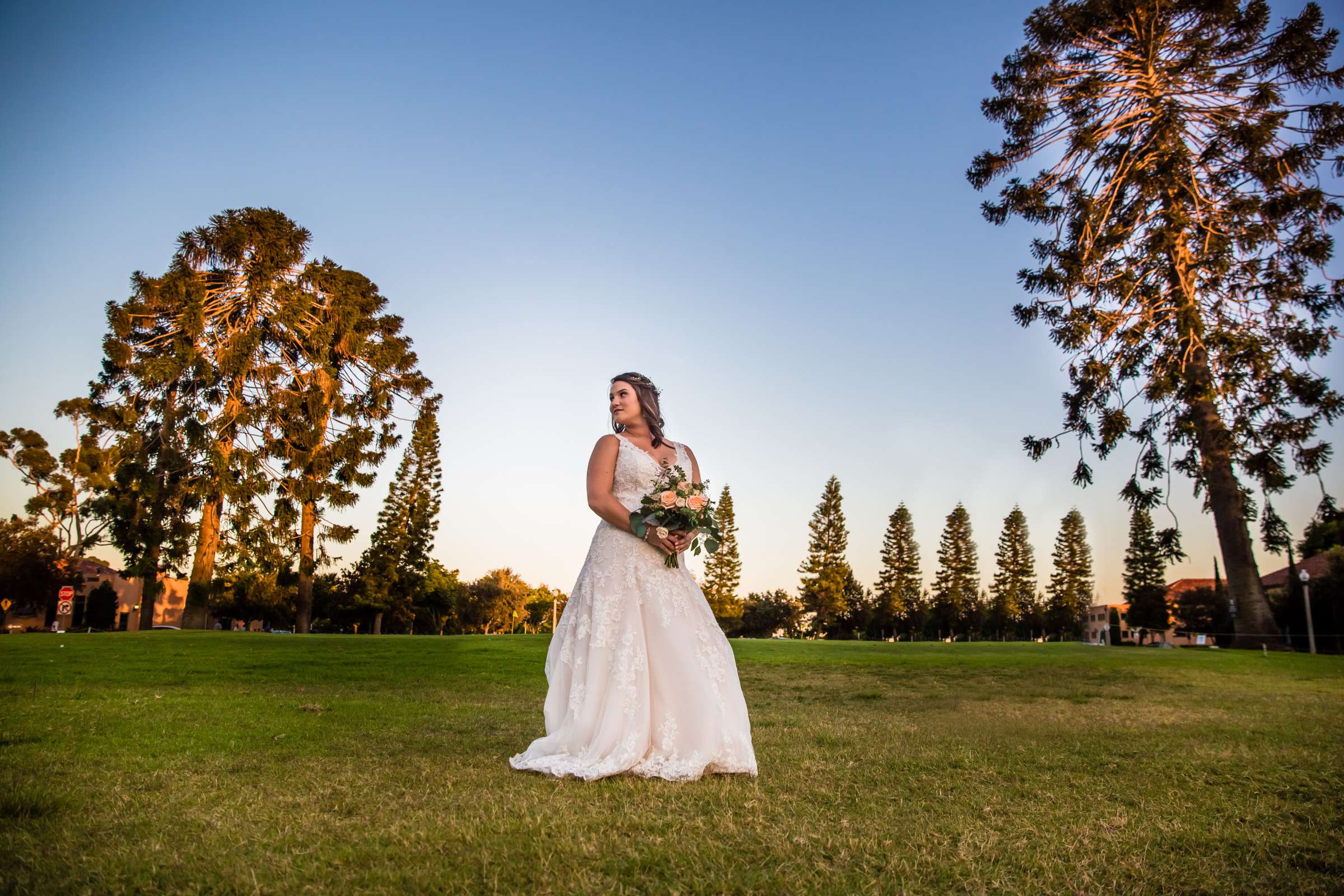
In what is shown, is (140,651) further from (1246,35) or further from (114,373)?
(1246,35)

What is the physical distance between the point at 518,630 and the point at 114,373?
49345mm

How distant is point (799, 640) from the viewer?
25.9m

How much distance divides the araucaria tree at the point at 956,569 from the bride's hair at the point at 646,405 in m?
68.1

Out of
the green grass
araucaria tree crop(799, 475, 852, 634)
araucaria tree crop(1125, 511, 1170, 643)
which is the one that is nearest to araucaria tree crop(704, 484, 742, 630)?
A: araucaria tree crop(799, 475, 852, 634)

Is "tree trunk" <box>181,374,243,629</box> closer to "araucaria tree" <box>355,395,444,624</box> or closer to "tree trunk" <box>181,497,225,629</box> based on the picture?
"tree trunk" <box>181,497,225,629</box>

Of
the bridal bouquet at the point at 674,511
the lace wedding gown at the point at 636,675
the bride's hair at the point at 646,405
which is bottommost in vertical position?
the lace wedding gown at the point at 636,675

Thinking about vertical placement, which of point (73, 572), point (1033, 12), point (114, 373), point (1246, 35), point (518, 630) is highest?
point (1033, 12)

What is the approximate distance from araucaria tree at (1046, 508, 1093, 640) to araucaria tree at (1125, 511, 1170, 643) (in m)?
3.64

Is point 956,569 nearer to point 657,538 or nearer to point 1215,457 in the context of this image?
point 1215,457

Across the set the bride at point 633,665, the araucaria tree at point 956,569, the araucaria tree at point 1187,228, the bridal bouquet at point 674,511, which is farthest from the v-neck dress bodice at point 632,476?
the araucaria tree at point 956,569

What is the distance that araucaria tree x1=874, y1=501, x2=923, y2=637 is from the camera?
68250 millimetres

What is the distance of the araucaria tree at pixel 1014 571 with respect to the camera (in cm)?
6962

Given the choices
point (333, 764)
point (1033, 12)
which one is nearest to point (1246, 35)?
point (1033, 12)

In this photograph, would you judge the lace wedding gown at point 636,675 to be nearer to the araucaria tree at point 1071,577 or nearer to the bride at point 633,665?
the bride at point 633,665
